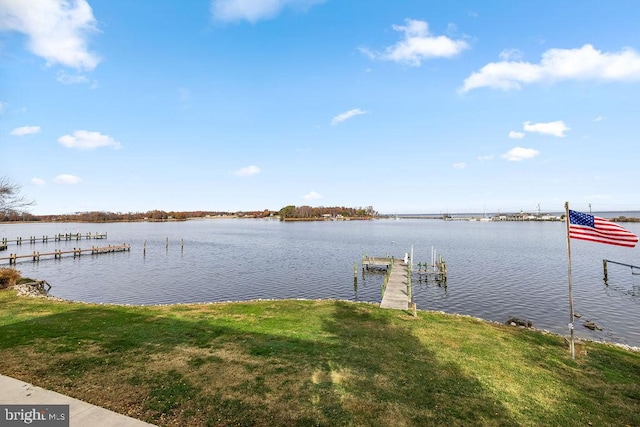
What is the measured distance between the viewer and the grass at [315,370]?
8.06 m

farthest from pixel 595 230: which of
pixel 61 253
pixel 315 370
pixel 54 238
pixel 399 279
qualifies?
pixel 54 238

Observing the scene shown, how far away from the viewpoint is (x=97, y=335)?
13.1 metres

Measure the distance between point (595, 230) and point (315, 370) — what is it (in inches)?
461

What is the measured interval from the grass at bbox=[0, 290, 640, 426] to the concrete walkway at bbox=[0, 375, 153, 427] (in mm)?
623

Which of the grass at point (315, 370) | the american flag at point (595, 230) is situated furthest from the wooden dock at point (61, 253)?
the american flag at point (595, 230)

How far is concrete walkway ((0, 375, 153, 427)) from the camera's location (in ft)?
21.5

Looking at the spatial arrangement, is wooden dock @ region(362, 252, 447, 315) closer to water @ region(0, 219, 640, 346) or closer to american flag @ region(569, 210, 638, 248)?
water @ region(0, 219, 640, 346)

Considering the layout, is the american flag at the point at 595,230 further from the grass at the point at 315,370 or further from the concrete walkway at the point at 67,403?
the concrete walkway at the point at 67,403

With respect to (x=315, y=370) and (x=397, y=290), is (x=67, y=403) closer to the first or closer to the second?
(x=315, y=370)

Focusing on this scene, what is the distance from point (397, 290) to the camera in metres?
25.5

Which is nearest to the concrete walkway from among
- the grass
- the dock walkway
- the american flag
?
the grass

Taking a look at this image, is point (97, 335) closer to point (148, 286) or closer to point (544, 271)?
point (148, 286)

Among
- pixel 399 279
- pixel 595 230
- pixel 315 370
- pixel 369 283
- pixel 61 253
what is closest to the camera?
pixel 315 370

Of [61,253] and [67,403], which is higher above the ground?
[67,403]
